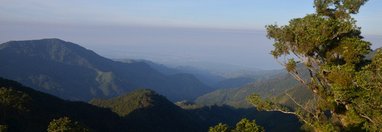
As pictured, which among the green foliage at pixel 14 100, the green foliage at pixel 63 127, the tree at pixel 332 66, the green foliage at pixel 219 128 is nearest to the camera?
the tree at pixel 332 66

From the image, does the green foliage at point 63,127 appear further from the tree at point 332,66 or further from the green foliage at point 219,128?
the tree at point 332,66

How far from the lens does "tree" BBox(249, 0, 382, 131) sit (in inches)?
1110

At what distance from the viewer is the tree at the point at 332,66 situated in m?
28.2

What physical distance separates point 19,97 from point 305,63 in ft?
482

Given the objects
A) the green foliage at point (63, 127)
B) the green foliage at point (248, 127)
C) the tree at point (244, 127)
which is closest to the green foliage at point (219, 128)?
the tree at point (244, 127)

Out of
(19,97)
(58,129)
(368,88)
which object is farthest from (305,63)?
(19,97)

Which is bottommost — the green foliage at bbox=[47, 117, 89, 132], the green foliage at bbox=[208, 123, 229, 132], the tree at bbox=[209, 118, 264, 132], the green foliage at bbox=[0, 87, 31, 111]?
the green foliage at bbox=[0, 87, 31, 111]

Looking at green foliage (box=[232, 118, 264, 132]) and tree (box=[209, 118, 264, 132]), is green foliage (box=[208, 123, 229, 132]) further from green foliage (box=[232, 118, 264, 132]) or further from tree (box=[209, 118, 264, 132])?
green foliage (box=[232, 118, 264, 132])

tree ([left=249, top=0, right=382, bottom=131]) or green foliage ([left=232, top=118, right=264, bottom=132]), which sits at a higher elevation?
tree ([left=249, top=0, right=382, bottom=131])

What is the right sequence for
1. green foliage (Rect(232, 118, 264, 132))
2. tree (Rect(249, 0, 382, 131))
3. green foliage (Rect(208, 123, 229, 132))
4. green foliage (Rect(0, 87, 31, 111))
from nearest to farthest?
tree (Rect(249, 0, 382, 131))
green foliage (Rect(232, 118, 264, 132))
green foliage (Rect(208, 123, 229, 132))
green foliage (Rect(0, 87, 31, 111))

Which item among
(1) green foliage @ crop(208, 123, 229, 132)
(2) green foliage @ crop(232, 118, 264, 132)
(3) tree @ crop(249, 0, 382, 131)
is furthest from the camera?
(1) green foliage @ crop(208, 123, 229, 132)

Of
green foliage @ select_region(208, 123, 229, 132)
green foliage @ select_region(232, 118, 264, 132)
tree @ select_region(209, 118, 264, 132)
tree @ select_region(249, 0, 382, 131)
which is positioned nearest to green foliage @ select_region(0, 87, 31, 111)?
green foliage @ select_region(208, 123, 229, 132)

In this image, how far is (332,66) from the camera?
2948 centimetres

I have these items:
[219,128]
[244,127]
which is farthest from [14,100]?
[244,127]
